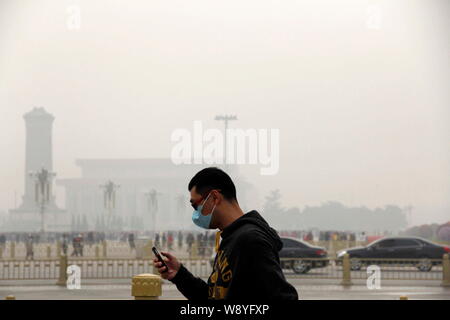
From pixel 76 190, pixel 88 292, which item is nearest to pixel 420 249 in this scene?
pixel 88 292

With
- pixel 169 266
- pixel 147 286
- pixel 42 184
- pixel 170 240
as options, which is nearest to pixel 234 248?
Answer: pixel 169 266

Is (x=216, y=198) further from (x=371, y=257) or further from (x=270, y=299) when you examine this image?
(x=371, y=257)

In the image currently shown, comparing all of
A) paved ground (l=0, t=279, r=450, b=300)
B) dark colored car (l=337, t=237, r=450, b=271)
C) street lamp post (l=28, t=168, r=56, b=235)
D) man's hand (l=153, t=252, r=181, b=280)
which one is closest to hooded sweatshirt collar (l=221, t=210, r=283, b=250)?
man's hand (l=153, t=252, r=181, b=280)

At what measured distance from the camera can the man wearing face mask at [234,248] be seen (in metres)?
2.69

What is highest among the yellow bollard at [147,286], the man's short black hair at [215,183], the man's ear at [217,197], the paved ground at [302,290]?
the man's short black hair at [215,183]

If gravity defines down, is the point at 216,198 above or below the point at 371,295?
above

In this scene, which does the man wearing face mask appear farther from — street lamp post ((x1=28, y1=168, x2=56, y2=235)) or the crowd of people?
street lamp post ((x1=28, y1=168, x2=56, y2=235))

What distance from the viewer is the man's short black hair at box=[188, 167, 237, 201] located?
297 centimetres

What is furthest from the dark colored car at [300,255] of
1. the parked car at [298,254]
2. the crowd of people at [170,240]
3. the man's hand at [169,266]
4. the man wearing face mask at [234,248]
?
the man wearing face mask at [234,248]

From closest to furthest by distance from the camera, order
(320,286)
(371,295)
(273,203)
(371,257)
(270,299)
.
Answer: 1. (270,299)
2. (371,295)
3. (320,286)
4. (371,257)
5. (273,203)

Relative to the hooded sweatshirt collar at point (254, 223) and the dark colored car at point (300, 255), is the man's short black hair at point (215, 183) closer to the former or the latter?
the hooded sweatshirt collar at point (254, 223)

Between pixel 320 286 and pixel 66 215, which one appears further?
pixel 66 215
